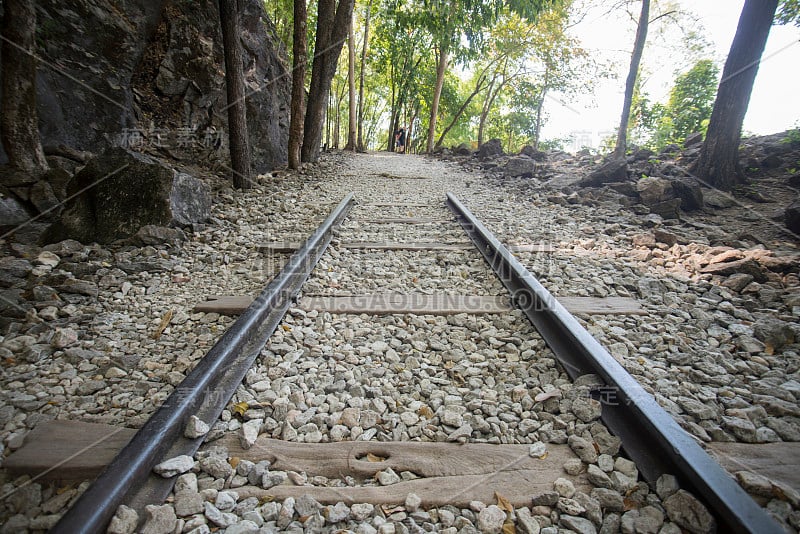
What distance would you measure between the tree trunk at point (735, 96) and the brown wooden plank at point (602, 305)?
3.81 meters

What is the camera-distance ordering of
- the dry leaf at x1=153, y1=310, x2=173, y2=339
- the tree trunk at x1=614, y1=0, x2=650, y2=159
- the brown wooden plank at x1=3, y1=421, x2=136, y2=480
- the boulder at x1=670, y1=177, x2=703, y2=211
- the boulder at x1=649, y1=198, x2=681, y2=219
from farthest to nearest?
1. the tree trunk at x1=614, y1=0, x2=650, y2=159
2. the boulder at x1=670, y1=177, x2=703, y2=211
3. the boulder at x1=649, y1=198, x2=681, y2=219
4. the dry leaf at x1=153, y1=310, x2=173, y2=339
5. the brown wooden plank at x1=3, y1=421, x2=136, y2=480

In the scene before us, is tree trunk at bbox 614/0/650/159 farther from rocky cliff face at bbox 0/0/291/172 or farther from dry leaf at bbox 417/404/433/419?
dry leaf at bbox 417/404/433/419

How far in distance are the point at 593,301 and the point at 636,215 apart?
106 inches

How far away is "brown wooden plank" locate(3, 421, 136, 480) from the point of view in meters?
1.18

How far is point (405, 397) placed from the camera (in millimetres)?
1645

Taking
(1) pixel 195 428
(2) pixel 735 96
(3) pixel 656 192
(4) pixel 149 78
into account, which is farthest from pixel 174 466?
(2) pixel 735 96

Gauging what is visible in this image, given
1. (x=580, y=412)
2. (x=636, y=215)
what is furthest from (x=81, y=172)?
(x=636, y=215)

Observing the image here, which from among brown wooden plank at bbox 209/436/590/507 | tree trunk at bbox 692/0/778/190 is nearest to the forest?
tree trunk at bbox 692/0/778/190

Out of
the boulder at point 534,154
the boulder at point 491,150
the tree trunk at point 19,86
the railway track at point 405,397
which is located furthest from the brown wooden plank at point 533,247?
the boulder at point 491,150

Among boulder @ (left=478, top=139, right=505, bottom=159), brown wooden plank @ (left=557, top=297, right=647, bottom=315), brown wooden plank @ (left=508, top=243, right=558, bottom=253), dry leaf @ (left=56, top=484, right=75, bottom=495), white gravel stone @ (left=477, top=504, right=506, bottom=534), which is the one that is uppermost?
boulder @ (left=478, top=139, right=505, bottom=159)

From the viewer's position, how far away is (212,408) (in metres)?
1.43

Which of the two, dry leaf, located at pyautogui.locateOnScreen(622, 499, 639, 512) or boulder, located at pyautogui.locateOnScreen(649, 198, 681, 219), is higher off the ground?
boulder, located at pyautogui.locateOnScreen(649, 198, 681, 219)

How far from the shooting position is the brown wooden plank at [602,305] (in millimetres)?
2324

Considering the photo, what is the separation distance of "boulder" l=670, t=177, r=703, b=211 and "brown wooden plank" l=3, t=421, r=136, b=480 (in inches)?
217
